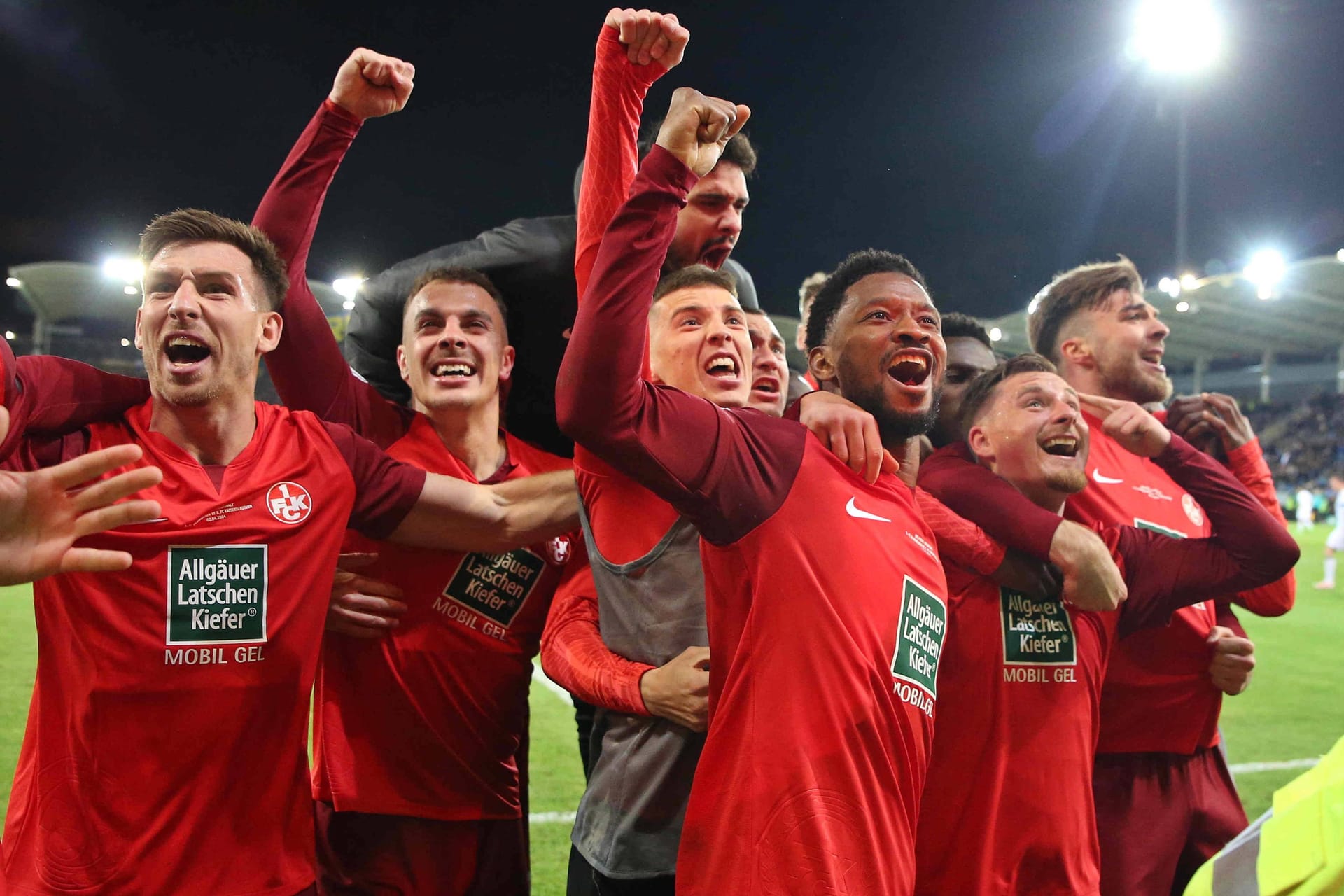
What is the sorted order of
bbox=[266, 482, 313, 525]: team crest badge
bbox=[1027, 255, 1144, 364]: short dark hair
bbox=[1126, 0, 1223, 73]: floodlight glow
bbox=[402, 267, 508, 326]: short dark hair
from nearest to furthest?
1. bbox=[266, 482, 313, 525]: team crest badge
2. bbox=[402, 267, 508, 326]: short dark hair
3. bbox=[1027, 255, 1144, 364]: short dark hair
4. bbox=[1126, 0, 1223, 73]: floodlight glow

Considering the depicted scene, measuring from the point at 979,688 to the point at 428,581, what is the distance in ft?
4.81

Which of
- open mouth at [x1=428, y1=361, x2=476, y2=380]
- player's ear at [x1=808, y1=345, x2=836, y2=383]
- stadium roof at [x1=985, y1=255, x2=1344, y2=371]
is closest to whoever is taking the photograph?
player's ear at [x1=808, y1=345, x2=836, y2=383]

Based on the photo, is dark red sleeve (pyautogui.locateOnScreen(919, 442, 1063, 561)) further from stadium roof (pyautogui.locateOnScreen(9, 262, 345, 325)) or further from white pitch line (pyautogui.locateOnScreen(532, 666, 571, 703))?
stadium roof (pyautogui.locateOnScreen(9, 262, 345, 325))

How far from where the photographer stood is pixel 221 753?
76.8 inches

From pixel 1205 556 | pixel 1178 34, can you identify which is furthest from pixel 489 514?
pixel 1178 34

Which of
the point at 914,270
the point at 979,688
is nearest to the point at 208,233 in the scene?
the point at 914,270

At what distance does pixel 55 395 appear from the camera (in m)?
1.92

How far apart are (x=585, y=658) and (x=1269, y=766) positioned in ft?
17.8

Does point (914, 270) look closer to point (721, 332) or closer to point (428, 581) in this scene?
point (721, 332)

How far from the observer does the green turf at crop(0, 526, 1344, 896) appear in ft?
15.4

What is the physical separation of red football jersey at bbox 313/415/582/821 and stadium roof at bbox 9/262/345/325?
2185 cm

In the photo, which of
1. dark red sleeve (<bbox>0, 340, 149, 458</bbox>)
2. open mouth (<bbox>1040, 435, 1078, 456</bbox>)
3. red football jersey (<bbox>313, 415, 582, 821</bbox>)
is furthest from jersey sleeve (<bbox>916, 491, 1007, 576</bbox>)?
dark red sleeve (<bbox>0, 340, 149, 458</bbox>)

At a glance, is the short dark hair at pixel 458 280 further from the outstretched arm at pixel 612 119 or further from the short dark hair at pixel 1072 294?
the short dark hair at pixel 1072 294

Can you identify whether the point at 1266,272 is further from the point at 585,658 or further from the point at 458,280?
the point at 585,658
